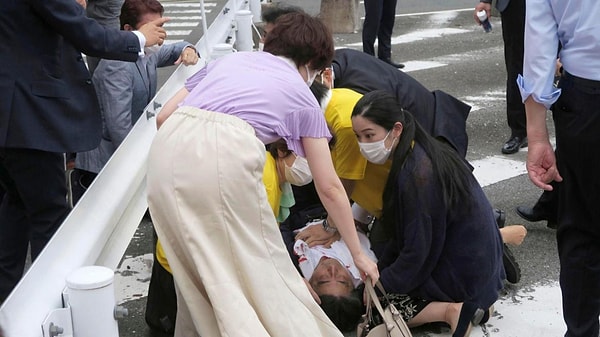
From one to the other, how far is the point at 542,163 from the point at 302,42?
3.33ft

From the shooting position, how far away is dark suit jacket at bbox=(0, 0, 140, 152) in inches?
125

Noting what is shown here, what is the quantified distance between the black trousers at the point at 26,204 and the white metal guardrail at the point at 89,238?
316 mm

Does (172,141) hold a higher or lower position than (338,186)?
higher

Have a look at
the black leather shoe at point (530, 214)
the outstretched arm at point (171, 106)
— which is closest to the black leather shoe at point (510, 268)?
the black leather shoe at point (530, 214)

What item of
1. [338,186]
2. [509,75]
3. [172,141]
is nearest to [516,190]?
[509,75]

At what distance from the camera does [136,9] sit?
4598 millimetres

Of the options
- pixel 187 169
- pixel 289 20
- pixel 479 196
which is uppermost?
pixel 289 20

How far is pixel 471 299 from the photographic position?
3.73m

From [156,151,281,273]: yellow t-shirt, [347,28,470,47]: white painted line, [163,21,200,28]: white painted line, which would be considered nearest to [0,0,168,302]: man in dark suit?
[156,151,281,273]: yellow t-shirt

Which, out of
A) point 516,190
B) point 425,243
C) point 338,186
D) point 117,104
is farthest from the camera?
point 516,190

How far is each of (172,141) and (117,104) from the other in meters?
1.52

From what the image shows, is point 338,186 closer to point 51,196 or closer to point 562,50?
point 562,50

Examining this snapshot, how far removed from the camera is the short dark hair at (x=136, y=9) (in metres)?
4.59

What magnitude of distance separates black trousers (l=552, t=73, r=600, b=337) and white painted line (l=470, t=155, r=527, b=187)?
223cm
